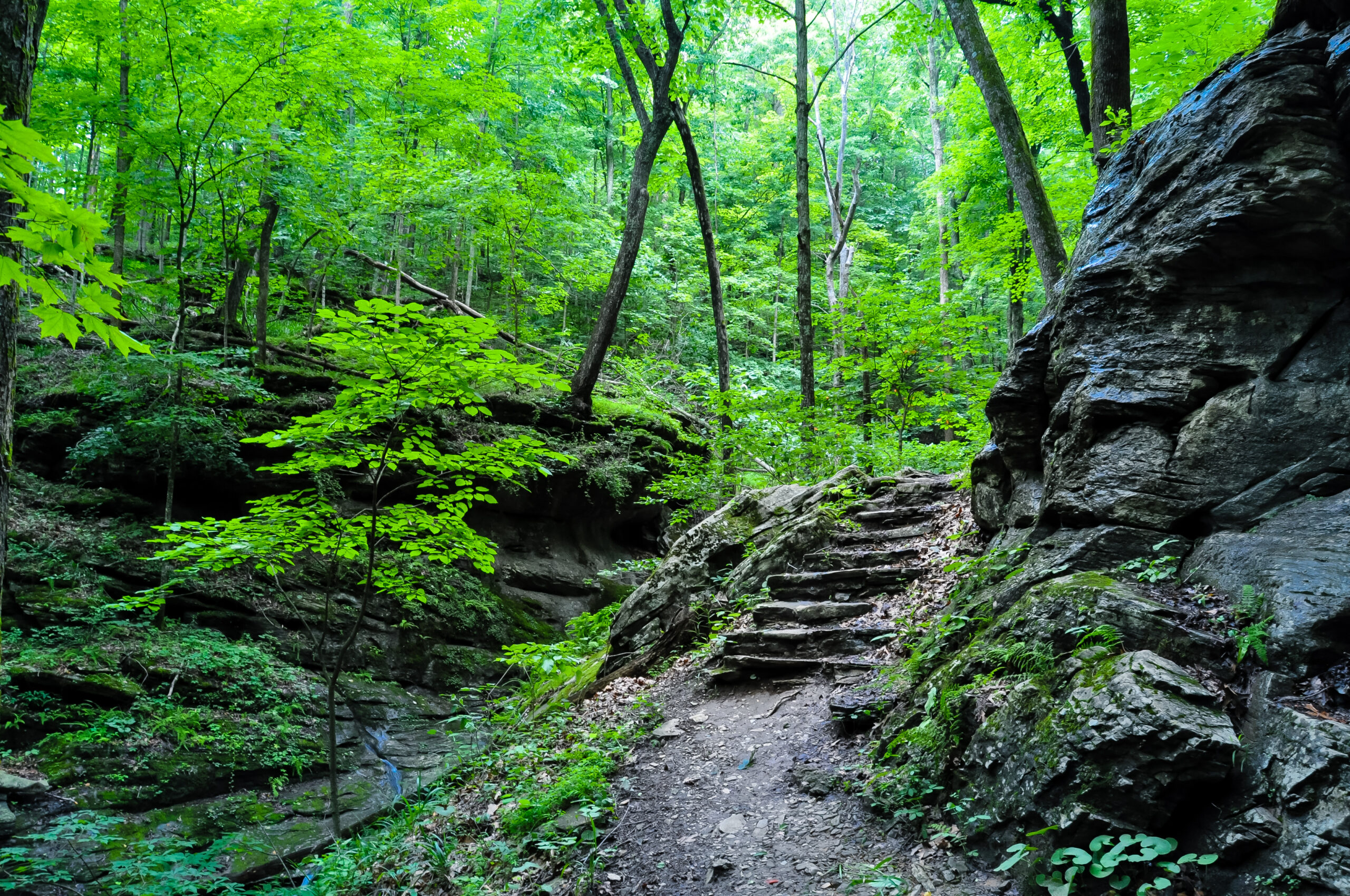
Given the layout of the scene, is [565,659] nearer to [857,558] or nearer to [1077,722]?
[857,558]

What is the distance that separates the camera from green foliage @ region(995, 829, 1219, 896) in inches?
96.9

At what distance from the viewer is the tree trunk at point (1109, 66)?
22.4 ft

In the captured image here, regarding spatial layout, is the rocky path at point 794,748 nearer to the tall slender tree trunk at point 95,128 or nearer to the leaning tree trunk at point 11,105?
the leaning tree trunk at point 11,105

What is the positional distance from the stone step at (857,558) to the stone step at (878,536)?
0.28 m

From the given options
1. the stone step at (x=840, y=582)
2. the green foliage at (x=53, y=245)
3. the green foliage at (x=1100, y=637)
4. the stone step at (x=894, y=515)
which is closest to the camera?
the green foliage at (x=53, y=245)

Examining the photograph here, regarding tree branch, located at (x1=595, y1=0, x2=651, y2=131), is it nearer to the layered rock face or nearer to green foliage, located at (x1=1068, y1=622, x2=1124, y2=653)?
the layered rock face

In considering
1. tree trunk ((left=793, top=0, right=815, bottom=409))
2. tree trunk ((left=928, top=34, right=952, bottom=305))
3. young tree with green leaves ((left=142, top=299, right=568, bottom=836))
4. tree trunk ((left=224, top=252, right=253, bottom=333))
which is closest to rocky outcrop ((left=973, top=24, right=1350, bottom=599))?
young tree with green leaves ((left=142, top=299, right=568, bottom=836))

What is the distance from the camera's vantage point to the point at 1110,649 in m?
3.25

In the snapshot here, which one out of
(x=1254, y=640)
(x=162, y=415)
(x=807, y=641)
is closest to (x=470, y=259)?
(x=162, y=415)

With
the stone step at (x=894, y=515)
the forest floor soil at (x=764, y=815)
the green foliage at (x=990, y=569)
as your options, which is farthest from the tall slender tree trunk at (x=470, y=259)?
the green foliage at (x=990, y=569)

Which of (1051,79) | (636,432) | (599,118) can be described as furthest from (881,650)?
(599,118)

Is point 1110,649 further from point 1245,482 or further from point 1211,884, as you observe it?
point 1245,482

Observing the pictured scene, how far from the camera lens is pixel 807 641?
5926 mm

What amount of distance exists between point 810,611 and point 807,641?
16.1 inches
